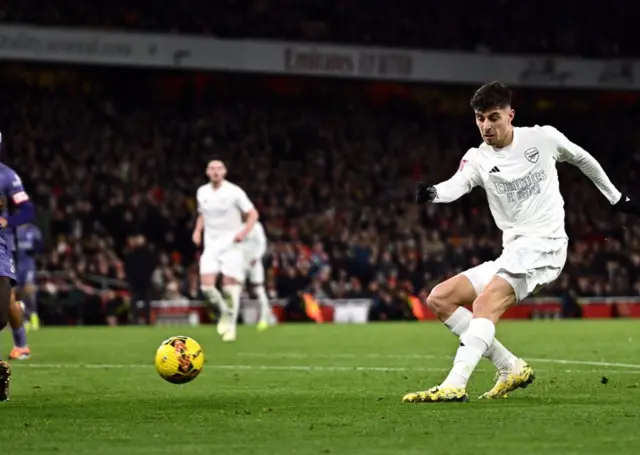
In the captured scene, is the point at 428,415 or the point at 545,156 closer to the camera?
the point at 428,415

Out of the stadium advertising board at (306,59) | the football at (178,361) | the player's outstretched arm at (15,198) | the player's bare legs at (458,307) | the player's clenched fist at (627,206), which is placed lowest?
the football at (178,361)

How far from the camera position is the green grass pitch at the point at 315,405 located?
6.39 meters

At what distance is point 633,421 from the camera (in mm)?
7207

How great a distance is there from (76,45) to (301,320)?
30.6 feet

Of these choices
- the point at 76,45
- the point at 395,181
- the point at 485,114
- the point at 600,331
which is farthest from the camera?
the point at 395,181

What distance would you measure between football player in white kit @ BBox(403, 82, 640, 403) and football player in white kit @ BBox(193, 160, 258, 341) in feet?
32.9

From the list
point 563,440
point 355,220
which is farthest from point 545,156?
point 355,220

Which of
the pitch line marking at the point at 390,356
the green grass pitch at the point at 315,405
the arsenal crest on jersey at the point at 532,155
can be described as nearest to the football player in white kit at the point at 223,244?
the green grass pitch at the point at 315,405

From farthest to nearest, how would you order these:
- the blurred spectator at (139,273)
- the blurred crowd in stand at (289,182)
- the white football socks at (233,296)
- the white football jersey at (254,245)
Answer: the blurred crowd in stand at (289,182)
the blurred spectator at (139,273)
the white football jersey at (254,245)
the white football socks at (233,296)

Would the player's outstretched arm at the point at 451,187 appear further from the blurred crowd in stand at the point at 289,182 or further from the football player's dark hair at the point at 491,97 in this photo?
the blurred crowd in stand at the point at 289,182

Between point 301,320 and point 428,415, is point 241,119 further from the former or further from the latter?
point 428,415

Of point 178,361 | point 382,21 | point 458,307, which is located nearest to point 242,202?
point 178,361

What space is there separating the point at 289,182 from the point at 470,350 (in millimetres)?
26363

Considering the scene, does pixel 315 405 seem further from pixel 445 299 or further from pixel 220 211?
pixel 220 211
